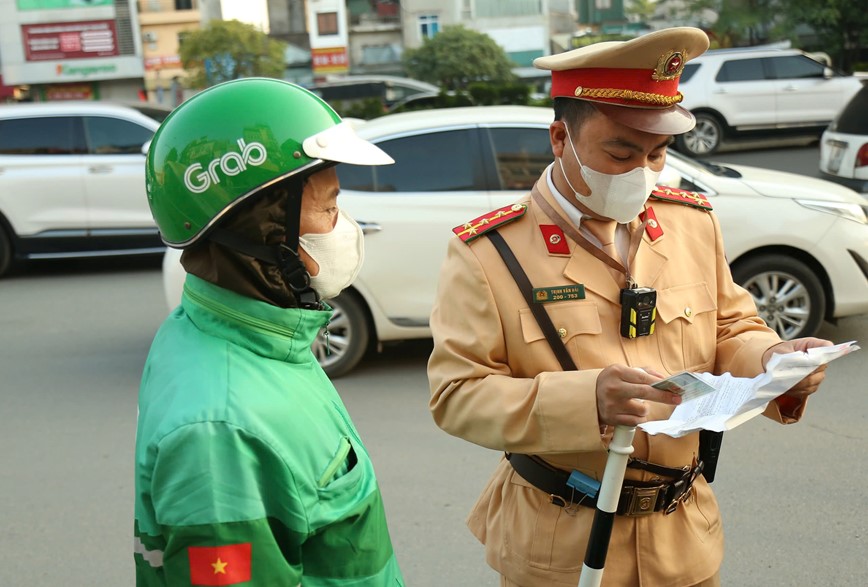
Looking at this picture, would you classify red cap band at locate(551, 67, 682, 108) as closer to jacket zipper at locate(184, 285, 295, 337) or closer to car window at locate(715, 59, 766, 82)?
jacket zipper at locate(184, 285, 295, 337)

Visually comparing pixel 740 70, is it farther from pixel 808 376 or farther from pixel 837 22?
pixel 808 376

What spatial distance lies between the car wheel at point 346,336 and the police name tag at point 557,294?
419cm

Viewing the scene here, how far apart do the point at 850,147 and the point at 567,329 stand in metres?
7.36

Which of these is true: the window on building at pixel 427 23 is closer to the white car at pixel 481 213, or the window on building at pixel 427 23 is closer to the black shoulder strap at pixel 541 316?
the white car at pixel 481 213

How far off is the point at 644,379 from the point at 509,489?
610 mm

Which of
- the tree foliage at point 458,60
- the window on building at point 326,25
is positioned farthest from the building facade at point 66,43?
the tree foliage at point 458,60

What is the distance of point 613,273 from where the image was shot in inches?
88.2

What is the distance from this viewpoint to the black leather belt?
2.16 meters

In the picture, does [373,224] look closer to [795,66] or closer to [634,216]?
[634,216]

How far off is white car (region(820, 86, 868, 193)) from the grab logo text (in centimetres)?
779

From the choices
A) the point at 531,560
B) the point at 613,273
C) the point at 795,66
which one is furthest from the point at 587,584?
the point at 795,66

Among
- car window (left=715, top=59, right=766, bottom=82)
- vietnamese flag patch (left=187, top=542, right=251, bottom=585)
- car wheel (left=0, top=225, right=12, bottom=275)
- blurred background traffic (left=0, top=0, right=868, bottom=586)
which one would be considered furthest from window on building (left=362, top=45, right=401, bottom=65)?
vietnamese flag patch (left=187, top=542, right=251, bottom=585)

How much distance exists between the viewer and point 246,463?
150 cm

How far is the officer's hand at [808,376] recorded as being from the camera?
200 cm
